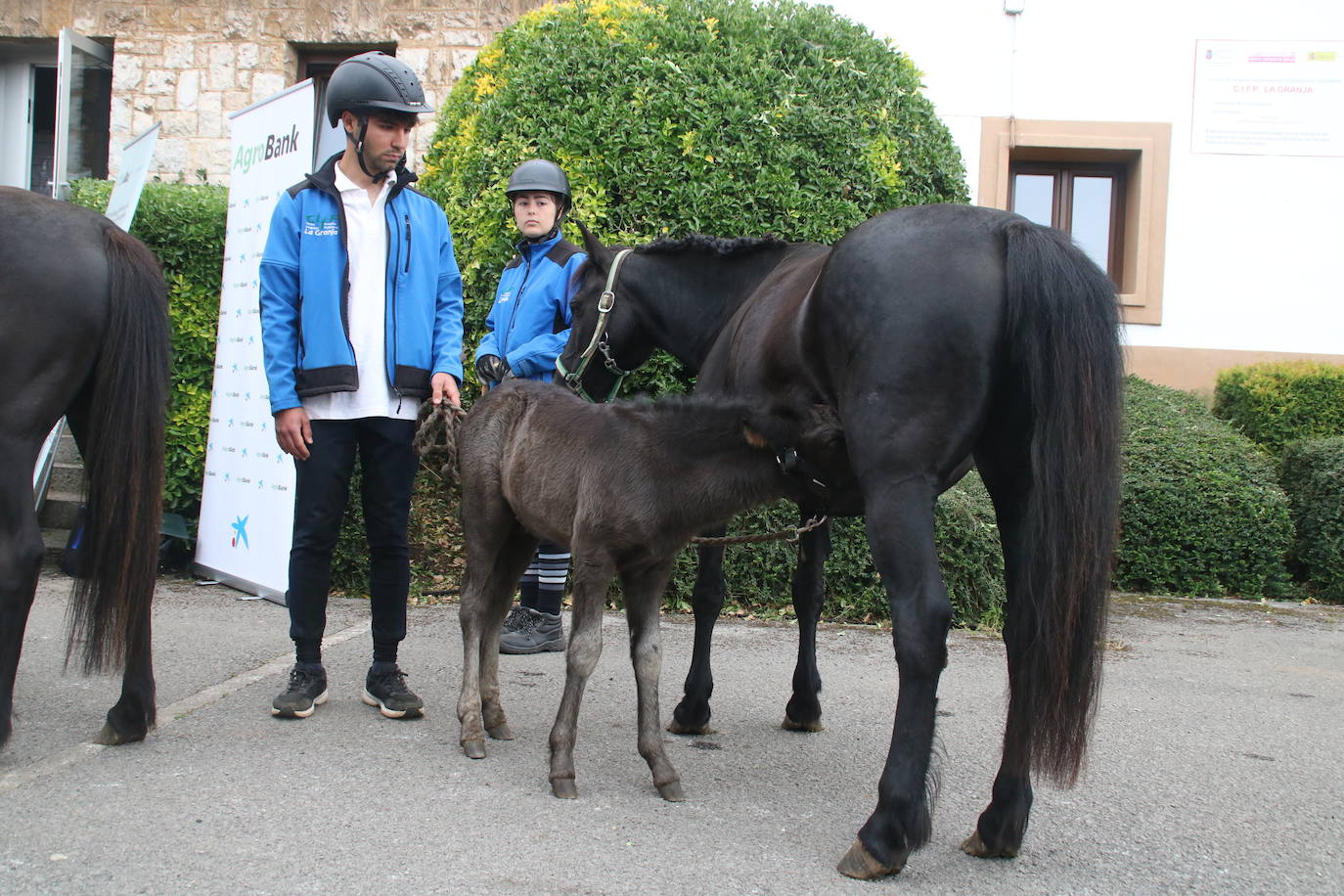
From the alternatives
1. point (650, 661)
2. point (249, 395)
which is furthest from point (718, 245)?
point (249, 395)

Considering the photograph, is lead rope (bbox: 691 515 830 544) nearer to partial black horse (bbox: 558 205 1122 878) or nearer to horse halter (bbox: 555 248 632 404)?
partial black horse (bbox: 558 205 1122 878)

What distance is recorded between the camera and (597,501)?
363 centimetres

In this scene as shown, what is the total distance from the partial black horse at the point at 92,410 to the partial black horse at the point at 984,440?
2283mm

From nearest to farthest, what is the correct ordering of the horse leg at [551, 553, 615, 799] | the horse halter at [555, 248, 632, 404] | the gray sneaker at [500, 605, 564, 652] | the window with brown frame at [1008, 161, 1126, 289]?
the horse leg at [551, 553, 615, 799] < the horse halter at [555, 248, 632, 404] < the gray sneaker at [500, 605, 564, 652] < the window with brown frame at [1008, 161, 1126, 289]

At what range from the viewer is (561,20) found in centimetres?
691

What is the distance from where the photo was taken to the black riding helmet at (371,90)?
4133mm

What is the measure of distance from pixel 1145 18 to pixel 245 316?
8.73 m

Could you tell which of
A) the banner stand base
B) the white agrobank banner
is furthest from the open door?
the banner stand base

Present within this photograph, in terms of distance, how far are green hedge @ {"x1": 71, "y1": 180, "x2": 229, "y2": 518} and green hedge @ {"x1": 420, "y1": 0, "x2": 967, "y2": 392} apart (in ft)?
5.77

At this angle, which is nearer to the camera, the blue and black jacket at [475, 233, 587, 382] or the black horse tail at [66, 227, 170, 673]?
the black horse tail at [66, 227, 170, 673]

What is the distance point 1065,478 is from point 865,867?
121cm

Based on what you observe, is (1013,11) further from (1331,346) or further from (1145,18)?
(1331,346)

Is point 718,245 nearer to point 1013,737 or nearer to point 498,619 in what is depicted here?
point 498,619

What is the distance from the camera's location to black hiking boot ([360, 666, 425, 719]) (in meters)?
4.36
